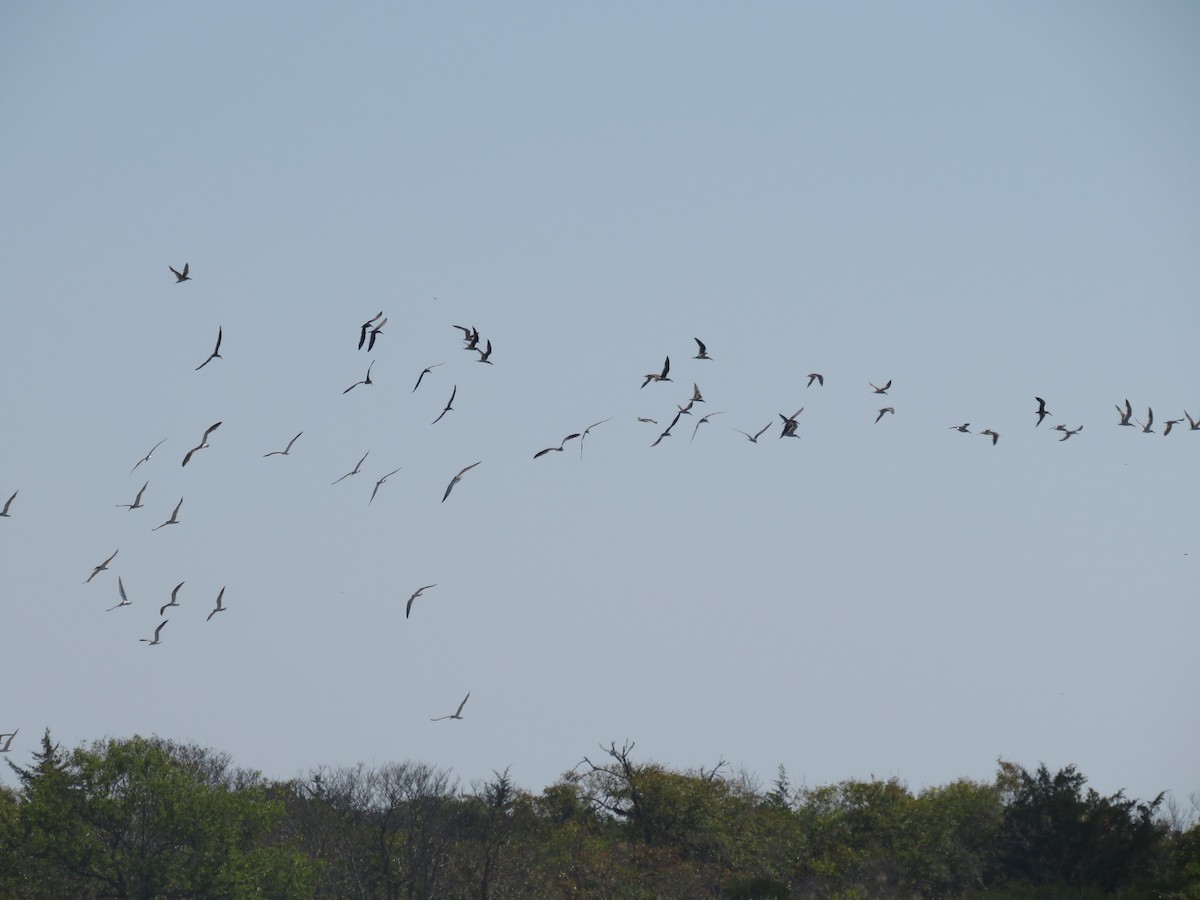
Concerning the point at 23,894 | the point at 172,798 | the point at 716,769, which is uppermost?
the point at 716,769

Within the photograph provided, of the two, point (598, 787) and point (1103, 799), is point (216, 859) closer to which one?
point (598, 787)

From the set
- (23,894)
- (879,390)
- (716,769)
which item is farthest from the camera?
(716,769)

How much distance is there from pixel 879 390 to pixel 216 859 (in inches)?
1509

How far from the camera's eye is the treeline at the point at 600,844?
74875 millimetres

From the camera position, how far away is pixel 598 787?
95.9 metres

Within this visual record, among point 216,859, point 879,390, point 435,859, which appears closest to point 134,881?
point 216,859

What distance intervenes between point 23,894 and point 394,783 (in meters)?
28.4

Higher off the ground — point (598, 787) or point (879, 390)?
point (879, 390)

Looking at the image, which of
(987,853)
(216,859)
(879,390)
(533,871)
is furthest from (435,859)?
(879,390)

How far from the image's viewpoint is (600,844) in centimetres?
8394

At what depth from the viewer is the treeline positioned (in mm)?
74875

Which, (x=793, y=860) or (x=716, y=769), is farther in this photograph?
(x=716, y=769)

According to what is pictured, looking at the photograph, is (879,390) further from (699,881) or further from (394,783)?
(394,783)

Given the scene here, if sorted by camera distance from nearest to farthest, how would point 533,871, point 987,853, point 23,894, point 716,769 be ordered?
point 23,894, point 533,871, point 987,853, point 716,769
